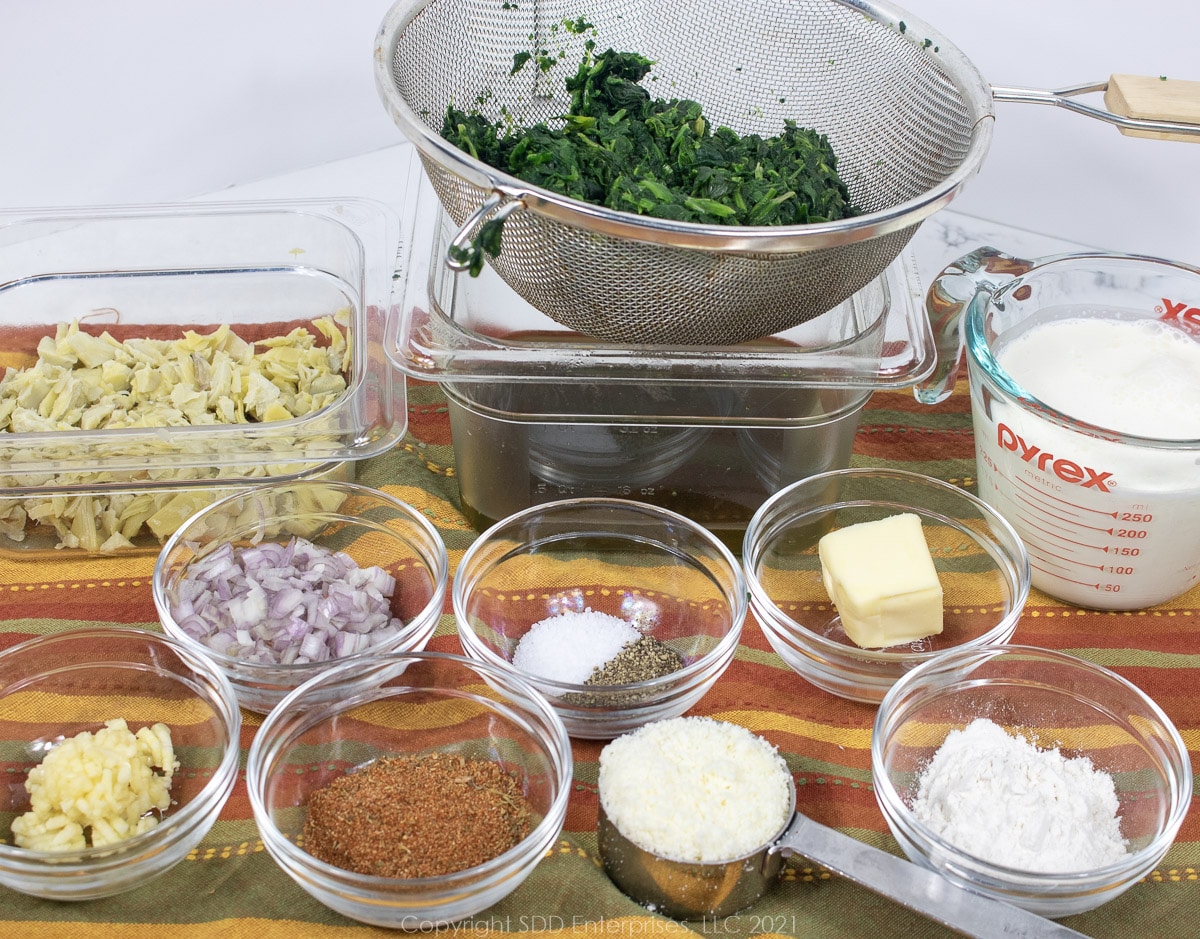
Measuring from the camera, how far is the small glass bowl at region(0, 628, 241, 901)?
1.42 meters

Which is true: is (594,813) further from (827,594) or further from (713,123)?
(713,123)

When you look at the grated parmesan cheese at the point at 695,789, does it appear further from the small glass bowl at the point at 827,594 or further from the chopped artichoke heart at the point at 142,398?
the chopped artichoke heart at the point at 142,398

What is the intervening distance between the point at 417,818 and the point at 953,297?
117 cm

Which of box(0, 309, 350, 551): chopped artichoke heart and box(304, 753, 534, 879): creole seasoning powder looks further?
box(0, 309, 350, 551): chopped artichoke heart

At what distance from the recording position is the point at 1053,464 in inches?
69.1

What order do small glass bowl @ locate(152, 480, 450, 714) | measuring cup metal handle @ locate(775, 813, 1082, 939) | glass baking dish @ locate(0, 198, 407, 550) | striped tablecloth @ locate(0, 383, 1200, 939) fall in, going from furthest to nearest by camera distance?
glass baking dish @ locate(0, 198, 407, 550)
small glass bowl @ locate(152, 480, 450, 714)
striped tablecloth @ locate(0, 383, 1200, 939)
measuring cup metal handle @ locate(775, 813, 1082, 939)

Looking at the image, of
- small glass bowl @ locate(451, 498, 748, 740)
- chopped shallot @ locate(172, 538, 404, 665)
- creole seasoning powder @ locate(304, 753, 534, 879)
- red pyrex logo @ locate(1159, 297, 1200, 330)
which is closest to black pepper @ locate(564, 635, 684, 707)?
small glass bowl @ locate(451, 498, 748, 740)

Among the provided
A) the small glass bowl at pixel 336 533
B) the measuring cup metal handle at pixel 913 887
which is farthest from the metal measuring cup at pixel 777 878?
the small glass bowl at pixel 336 533

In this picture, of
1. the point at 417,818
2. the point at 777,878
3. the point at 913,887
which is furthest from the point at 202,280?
the point at 913,887

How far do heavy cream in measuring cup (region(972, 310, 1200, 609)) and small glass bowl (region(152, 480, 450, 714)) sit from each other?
0.92 m

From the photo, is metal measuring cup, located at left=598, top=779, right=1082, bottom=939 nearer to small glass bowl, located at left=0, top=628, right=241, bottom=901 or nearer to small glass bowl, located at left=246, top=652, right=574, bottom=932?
small glass bowl, located at left=246, top=652, right=574, bottom=932

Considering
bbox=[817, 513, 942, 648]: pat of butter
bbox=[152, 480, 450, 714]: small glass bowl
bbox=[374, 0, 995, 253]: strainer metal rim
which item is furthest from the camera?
bbox=[152, 480, 450, 714]: small glass bowl

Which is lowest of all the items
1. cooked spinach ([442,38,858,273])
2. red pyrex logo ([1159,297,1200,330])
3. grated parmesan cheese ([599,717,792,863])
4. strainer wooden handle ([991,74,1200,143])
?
grated parmesan cheese ([599,717,792,863])

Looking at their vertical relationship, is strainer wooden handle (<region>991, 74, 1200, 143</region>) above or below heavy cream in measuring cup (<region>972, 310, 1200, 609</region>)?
above
